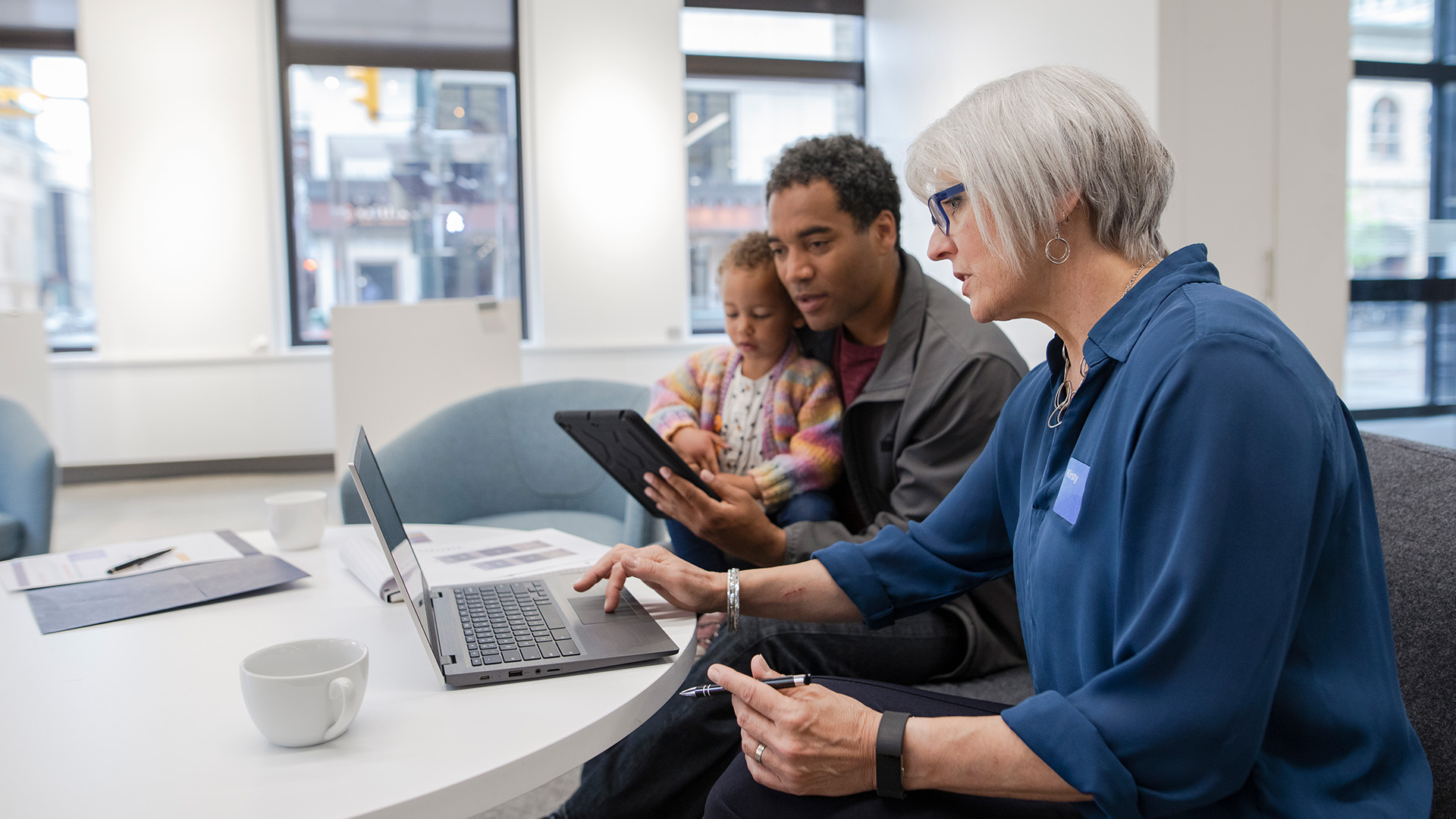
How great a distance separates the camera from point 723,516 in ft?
4.98

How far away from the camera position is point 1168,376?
2.45ft

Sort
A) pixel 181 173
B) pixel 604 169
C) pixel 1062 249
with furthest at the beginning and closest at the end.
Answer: pixel 604 169 < pixel 181 173 < pixel 1062 249

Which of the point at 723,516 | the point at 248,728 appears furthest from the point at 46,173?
the point at 248,728

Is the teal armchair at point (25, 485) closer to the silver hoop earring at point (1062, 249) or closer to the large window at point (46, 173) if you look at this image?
the silver hoop earring at point (1062, 249)

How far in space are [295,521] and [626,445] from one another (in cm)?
55

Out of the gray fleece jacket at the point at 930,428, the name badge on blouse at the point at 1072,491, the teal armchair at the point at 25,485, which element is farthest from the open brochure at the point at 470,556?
the teal armchair at the point at 25,485

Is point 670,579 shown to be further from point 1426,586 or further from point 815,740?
point 1426,586

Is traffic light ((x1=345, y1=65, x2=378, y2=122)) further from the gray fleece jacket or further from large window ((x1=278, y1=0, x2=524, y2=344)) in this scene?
the gray fleece jacket

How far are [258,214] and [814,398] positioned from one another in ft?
15.8

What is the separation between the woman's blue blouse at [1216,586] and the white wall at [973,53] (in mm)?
1322

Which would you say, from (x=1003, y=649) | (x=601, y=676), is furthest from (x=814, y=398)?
(x=601, y=676)

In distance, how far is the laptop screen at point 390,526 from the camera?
0.86 m

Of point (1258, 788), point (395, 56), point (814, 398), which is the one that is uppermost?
point (395, 56)

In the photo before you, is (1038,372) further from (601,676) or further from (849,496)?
(849,496)
